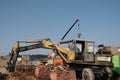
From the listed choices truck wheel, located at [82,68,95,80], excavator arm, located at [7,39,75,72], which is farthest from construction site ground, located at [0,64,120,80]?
excavator arm, located at [7,39,75,72]

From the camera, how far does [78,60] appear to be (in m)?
17.3

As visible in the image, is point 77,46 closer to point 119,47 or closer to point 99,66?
point 99,66

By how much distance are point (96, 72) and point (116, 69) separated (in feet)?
13.1

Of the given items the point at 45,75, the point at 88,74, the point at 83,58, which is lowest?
the point at 45,75

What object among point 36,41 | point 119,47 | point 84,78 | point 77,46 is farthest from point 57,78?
point 119,47

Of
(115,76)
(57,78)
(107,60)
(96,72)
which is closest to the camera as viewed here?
(57,78)

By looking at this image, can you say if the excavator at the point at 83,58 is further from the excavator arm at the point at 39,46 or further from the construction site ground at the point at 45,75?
the construction site ground at the point at 45,75

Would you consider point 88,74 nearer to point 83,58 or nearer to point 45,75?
point 83,58

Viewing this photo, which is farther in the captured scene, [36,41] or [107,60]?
[36,41]

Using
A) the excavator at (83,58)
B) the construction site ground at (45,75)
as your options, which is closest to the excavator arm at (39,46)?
the excavator at (83,58)

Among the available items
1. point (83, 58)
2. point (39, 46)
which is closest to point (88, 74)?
point (83, 58)

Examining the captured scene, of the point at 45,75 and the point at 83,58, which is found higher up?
Result: the point at 83,58

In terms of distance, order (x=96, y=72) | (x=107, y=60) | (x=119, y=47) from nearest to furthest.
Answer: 1. (x=96, y=72)
2. (x=107, y=60)
3. (x=119, y=47)

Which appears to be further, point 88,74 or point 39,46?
point 39,46
